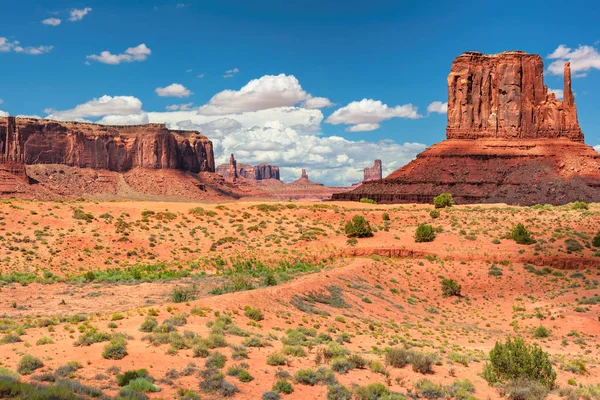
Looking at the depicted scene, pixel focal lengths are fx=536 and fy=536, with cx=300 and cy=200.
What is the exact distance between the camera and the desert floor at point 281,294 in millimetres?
15039

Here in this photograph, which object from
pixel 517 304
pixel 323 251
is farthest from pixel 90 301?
pixel 517 304

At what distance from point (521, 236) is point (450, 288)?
37.1ft

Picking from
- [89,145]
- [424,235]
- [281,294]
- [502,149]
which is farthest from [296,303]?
[89,145]

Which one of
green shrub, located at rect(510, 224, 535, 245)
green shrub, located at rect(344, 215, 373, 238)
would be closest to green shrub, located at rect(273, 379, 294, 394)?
green shrub, located at rect(344, 215, 373, 238)

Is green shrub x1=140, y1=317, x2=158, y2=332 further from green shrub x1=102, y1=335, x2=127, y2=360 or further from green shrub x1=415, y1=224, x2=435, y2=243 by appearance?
green shrub x1=415, y1=224, x2=435, y2=243

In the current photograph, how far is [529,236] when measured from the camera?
41.2 meters

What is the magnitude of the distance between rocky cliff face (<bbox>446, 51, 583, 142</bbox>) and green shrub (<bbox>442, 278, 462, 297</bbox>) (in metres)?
98.6

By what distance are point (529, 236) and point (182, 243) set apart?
2771 centimetres

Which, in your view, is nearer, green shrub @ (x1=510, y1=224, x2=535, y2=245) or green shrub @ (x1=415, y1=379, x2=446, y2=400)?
green shrub @ (x1=415, y1=379, x2=446, y2=400)

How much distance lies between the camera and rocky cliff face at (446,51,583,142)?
123 m

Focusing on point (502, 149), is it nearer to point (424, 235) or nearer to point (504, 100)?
point (504, 100)

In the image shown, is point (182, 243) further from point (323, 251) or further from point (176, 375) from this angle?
point (176, 375)

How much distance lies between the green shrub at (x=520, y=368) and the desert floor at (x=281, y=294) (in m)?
0.51

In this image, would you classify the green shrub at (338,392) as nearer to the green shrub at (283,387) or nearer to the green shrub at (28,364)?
the green shrub at (283,387)
